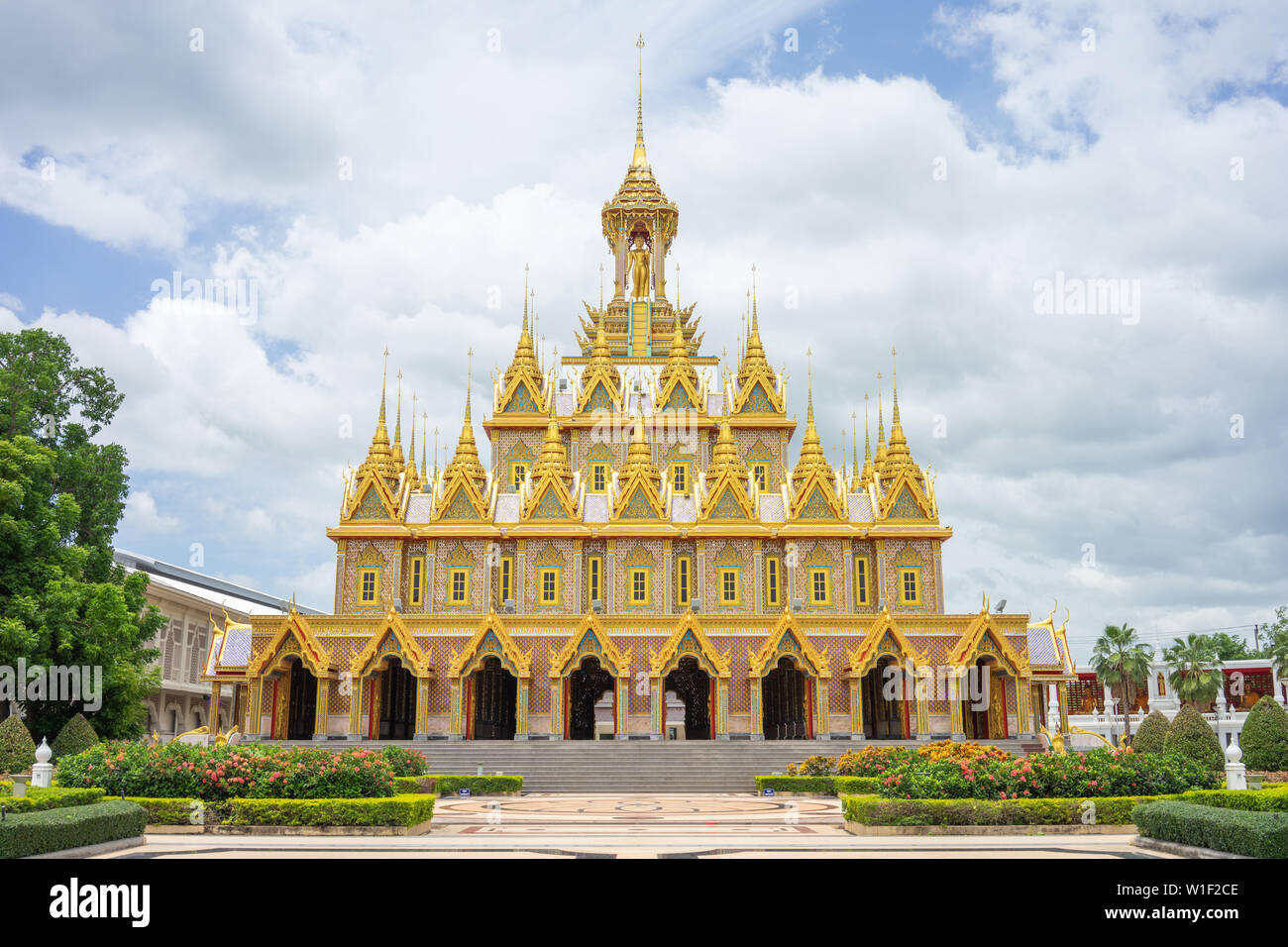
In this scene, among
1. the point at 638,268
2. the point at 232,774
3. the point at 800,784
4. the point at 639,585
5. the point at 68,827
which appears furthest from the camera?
the point at 638,268

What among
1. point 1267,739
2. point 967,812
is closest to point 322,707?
point 967,812

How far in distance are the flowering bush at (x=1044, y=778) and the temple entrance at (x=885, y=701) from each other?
19.1 m

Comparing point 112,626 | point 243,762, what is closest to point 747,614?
point 112,626

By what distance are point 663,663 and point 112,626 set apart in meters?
17.7

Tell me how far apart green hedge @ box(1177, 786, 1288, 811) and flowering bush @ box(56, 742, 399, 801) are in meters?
14.0

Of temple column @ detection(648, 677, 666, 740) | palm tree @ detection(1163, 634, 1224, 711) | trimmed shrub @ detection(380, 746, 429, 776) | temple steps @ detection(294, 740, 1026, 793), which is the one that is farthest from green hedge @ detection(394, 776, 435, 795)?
palm tree @ detection(1163, 634, 1224, 711)

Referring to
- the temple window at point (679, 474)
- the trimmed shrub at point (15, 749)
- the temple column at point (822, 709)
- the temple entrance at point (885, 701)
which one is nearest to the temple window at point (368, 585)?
the temple window at point (679, 474)

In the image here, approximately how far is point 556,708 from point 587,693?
5.87 meters

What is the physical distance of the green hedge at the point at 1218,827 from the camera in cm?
1327

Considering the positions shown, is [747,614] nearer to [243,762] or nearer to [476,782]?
[476,782]

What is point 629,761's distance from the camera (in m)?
33.2

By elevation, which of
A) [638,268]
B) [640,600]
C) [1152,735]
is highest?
[638,268]

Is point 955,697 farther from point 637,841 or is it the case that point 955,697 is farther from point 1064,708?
point 637,841

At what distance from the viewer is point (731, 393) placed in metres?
49.8
